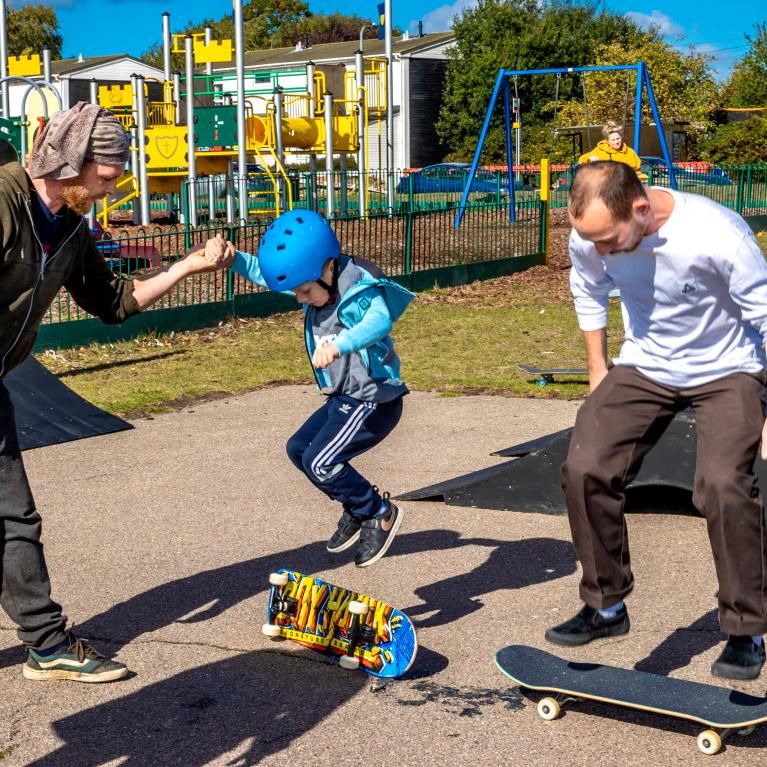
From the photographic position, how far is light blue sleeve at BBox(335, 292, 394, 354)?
4.43 meters

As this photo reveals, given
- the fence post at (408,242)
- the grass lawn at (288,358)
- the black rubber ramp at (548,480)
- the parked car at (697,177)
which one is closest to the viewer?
the black rubber ramp at (548,480)

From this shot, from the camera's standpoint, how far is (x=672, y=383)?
3.83m

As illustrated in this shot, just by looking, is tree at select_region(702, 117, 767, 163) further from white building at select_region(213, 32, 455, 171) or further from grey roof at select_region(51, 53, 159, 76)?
grey roof at select_region(51, 53, 159, 76)

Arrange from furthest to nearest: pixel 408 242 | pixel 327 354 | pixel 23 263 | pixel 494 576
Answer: pixel 408 242, pixel 494 576, pixel 327 354, pixel 23 263

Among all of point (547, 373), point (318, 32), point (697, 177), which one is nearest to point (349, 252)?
point (547, 373)

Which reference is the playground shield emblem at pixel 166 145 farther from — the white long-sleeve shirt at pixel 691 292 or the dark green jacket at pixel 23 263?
the white long-sleeve shirt at pixel 691 292

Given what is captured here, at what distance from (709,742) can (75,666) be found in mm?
2126

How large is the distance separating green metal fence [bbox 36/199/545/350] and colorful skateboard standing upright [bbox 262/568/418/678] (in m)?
6.66

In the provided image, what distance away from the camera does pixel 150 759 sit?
3.49m

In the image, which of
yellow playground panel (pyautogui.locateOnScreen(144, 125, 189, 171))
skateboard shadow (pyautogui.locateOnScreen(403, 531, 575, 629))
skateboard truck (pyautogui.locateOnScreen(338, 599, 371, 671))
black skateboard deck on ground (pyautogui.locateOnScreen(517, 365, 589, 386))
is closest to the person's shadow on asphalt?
skateboard shadow (pyautogui.locateOnScreen(403, 531, 575, 629))

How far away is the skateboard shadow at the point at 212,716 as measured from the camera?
353 cm

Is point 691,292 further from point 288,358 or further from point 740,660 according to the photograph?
point 288,358

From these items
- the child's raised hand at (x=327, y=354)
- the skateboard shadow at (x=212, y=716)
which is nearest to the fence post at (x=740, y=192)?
the child's raised hand at (x=327, y=354)

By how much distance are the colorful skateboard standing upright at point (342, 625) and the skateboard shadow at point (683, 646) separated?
849mm
